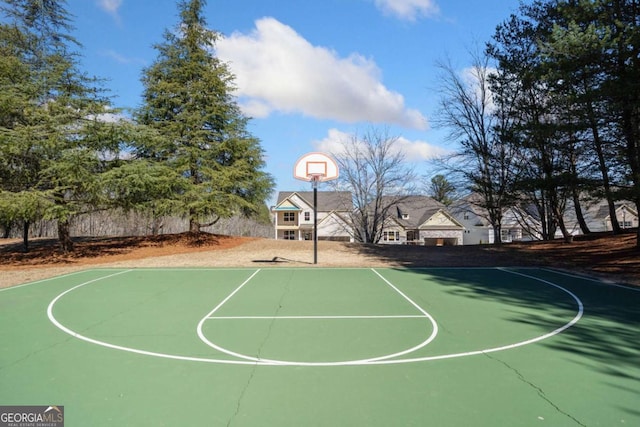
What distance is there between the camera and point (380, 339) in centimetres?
562

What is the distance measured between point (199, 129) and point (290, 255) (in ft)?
28.2

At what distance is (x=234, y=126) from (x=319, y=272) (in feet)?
37.4

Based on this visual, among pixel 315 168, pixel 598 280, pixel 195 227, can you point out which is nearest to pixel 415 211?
pixel 195 227

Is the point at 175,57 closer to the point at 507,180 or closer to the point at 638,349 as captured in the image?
the point at 507,180

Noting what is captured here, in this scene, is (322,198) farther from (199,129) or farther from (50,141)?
(50,141)

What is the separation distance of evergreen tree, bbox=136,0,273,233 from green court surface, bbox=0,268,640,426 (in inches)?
393

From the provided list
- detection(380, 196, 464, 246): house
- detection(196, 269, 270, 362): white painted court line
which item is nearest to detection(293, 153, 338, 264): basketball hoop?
detection(196, 269, 270, 362): white painted court line

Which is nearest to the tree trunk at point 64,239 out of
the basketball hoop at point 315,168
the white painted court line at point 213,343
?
the basketball hoop at point 315,168

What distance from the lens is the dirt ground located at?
44.2 ft

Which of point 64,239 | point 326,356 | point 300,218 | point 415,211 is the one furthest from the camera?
point 415,211

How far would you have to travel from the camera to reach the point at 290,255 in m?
18.1

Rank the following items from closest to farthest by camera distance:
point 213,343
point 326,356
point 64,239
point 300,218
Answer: point 326,356
point 213,343
point 64,239
point 300,218

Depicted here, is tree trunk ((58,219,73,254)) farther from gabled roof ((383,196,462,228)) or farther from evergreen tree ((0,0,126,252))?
gabled roof ((383,196,462,228))

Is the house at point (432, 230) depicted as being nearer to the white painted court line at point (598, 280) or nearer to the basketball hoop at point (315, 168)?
the basketball hoop at point (315, 168)
